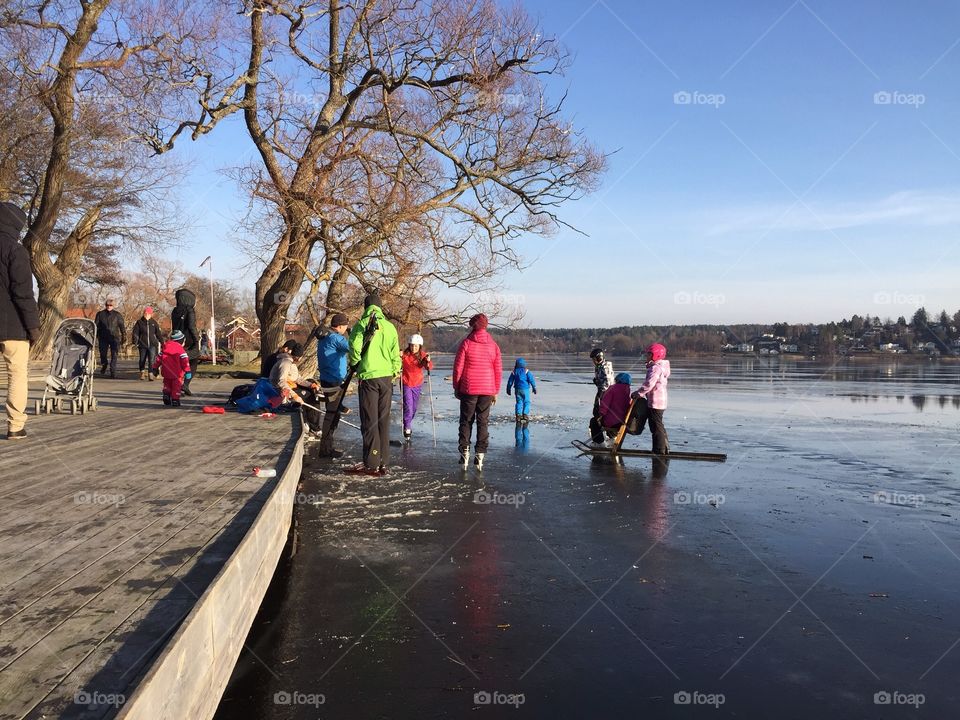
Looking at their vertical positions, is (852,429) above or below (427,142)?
below

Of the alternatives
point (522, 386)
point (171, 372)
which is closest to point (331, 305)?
point (522, 386)

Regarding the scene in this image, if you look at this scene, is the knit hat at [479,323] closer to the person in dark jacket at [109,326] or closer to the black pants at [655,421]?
the black pants at [655,421]

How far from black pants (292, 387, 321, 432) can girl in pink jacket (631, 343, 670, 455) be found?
215 inches

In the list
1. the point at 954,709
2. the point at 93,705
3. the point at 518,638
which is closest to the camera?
the point at 93,705

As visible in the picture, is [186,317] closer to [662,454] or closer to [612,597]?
[662,454]

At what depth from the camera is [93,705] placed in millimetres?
2744

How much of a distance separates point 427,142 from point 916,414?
15811mm

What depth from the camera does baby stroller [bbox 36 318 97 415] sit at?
12086 mm

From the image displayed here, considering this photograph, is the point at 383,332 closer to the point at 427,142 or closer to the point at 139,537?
the point at 139,537

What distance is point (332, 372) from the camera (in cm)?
1244

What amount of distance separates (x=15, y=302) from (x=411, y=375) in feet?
22.4

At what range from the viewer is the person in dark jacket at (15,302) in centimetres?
845

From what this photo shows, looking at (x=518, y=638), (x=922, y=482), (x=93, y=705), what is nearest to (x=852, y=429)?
(x=922, y=482)

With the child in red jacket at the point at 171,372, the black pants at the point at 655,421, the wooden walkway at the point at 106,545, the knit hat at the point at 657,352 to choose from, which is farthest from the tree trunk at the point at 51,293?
the knit hat at the point at 657,352
